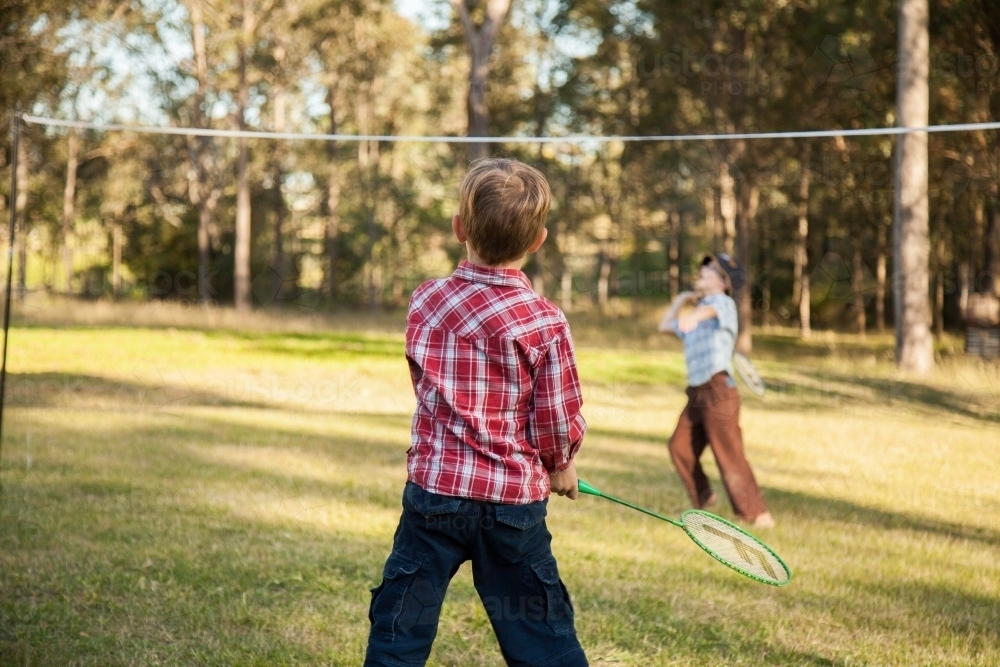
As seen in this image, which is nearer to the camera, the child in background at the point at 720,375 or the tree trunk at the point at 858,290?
the child in background at the point at 720,375

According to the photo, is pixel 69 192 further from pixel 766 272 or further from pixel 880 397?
pixel 880 397

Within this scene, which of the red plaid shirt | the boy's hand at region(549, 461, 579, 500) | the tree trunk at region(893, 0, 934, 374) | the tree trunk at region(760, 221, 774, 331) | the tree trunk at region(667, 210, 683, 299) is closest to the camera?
the red plaid shirt

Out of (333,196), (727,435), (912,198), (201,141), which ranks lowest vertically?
(727,435)

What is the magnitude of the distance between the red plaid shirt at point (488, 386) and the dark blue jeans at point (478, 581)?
0.22ft

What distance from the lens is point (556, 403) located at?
111 inches

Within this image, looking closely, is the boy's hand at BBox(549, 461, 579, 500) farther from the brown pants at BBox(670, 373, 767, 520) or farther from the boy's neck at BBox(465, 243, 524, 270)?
the brown pants at BBox(670, 373, 767, 520)

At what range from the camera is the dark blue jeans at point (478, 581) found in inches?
109

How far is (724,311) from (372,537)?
2704 mm

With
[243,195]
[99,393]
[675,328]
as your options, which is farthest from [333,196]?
[675,328]

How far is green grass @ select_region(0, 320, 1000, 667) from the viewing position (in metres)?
4.30

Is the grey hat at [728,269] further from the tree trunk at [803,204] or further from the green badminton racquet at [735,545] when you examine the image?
the tree trunk at [803,204]

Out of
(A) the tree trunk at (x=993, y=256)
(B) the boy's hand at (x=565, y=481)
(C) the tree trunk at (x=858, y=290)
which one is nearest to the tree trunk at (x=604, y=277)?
(C) the tree trunk at (x=858, y=290)

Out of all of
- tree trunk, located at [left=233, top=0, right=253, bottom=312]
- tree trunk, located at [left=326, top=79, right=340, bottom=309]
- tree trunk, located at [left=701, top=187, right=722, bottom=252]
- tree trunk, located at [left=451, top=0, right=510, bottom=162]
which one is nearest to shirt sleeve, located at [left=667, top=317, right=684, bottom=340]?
tree trunk, located at [left=451, top=0, right=510, bottom=162]

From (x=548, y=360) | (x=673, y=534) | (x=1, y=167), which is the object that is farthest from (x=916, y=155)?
(x=1, y=167)
